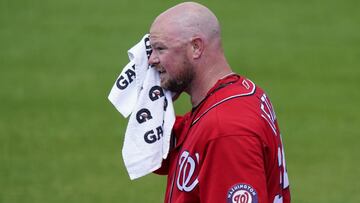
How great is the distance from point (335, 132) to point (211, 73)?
23.0 ft

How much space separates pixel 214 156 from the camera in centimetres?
432

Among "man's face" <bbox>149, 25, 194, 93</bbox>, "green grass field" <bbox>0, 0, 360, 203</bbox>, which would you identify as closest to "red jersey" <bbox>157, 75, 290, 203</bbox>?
"man's face" <bbox>149, 25, 194, 93</bbox>

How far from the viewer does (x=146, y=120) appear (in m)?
5.05

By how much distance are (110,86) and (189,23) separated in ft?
26.9

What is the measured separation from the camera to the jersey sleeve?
4.25 m

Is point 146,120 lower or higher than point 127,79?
lower

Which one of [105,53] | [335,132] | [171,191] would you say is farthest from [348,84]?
[171,191]

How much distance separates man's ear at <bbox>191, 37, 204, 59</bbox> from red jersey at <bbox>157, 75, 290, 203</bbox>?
18 cm

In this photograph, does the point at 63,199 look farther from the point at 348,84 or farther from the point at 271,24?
the point at 271,24

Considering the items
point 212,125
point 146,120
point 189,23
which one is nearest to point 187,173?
point 212,125

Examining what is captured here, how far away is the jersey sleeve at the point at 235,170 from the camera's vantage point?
4.25m

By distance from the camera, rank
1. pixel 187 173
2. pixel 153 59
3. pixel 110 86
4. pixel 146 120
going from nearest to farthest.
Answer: pixel 187 173
pixel 153 59
pixel 146 120
pixel 110 86

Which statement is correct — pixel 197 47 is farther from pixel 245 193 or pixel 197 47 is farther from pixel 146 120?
pixel 245 193

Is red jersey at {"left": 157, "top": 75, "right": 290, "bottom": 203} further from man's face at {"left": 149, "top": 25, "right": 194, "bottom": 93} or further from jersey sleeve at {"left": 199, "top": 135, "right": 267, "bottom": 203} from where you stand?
man's face at {"left": 149, "top": 25, "right": 194, "bottom": 93}
